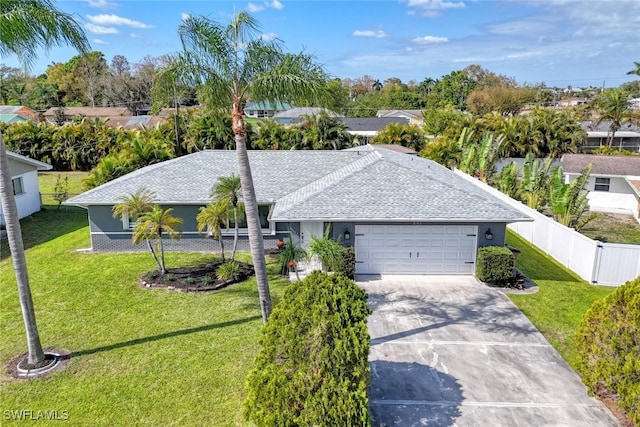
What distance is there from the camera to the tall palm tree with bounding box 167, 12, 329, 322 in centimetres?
1019

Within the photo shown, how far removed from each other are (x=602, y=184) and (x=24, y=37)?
31.0 metres

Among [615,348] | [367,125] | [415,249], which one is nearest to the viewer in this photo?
[615,348]

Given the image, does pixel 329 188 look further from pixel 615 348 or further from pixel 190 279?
pixel 615 348

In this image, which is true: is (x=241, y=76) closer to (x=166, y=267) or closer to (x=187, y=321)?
(x=187, y=321)

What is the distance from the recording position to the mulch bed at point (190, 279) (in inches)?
579

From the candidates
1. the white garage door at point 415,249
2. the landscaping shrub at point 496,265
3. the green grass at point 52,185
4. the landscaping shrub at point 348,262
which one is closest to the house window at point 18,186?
the green grass at point 52,185

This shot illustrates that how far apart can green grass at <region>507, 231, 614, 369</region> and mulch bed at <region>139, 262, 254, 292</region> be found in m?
9.17

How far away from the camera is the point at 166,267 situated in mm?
16688

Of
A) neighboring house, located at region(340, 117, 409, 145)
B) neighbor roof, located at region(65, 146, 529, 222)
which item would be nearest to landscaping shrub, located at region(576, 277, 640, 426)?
Result: neighbor roof, located at region(65, 146, 529, 222)

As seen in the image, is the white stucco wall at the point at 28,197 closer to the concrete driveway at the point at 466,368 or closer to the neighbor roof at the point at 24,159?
the neighbor roof at the point at 24,159

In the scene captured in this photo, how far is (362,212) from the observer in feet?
49.7

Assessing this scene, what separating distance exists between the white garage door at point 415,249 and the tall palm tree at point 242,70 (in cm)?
603

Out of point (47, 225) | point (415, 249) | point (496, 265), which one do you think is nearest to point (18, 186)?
point (47, 225)

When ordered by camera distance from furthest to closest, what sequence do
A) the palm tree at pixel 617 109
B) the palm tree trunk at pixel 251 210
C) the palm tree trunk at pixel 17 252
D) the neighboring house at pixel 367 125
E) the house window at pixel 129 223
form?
the neighboring house at pixel 367 125 → the palm tree at pixel 617 109 → the house window at pixel 129 223 → the palm tree trunk at pixel 251 210 → the palm tree trunk at pixel 17 252
